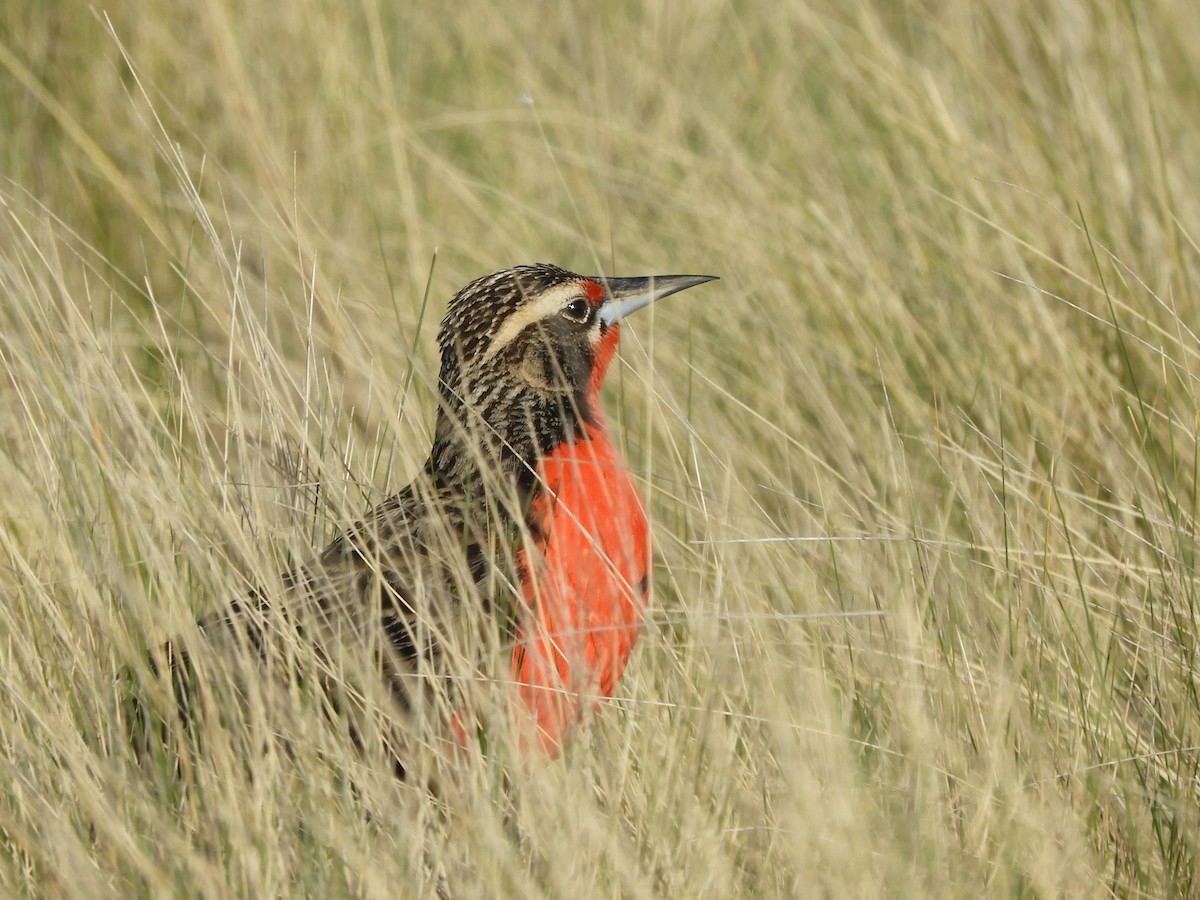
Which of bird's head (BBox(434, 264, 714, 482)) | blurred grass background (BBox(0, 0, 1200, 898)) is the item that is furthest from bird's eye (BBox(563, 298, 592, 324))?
blurred grass background (BBox(0, 0, 1200, 898))

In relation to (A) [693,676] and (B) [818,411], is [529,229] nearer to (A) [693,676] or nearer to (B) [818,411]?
(B) [818,411]

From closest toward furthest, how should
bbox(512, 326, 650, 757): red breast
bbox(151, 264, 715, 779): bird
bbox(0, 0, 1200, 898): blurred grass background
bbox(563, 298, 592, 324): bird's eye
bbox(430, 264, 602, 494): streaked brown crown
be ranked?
bbox(0, 0, 1200, 898): blurred grass background
bbox(151, 264, 715, 779): bird
bbox(512, 326, 650, 757): red breast
bbox(430, 264, 602, 494): streaked brown crown
bbox(563, 298, 592, 324): bird's eye

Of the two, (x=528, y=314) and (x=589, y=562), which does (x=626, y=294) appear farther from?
(x=589, y=562)

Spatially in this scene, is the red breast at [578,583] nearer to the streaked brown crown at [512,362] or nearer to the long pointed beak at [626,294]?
the streaked brown crown at [512,362]

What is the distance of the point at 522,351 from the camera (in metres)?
4.30

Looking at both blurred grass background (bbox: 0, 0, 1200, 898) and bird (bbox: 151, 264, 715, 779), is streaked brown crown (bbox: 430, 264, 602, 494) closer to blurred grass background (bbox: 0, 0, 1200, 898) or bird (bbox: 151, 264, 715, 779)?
bird (bbox: 151, 264, 715, 779)

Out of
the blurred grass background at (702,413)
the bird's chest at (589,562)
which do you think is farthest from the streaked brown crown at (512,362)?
the bird's chest at (589,562)

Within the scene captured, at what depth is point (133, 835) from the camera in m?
3.03

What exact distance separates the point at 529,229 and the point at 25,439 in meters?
2.22

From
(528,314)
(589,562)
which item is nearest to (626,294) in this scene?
(528,314)

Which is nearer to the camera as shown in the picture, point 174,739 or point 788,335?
point 174,739

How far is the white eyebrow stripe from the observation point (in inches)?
168

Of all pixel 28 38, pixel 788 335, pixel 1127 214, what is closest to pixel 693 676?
pixel 788 335

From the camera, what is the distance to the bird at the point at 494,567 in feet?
11.1
